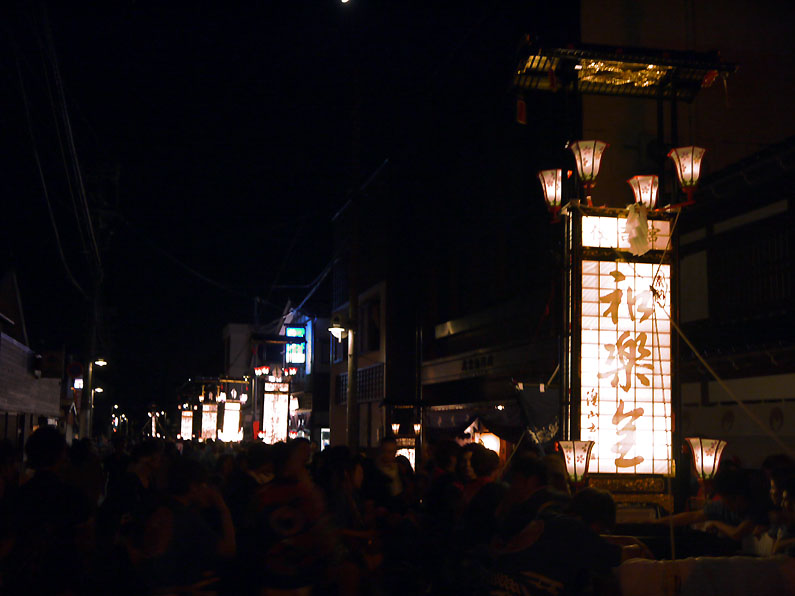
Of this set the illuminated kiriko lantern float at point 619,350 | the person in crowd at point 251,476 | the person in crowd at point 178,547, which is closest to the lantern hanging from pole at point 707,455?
the illuminated kiriko lantern float at point 619,350

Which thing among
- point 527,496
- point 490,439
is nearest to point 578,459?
point 527,496

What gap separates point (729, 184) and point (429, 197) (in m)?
18.3

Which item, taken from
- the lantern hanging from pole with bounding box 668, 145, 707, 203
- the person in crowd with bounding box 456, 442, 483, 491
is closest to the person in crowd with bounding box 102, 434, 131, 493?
the person in crowd with bounding box 456, 442, 483, 491

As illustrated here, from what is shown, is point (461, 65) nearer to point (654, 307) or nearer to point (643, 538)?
point (654, 307)

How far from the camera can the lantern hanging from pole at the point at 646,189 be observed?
1095cm

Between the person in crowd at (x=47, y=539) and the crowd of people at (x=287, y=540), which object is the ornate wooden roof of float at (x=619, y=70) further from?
the person in crowd at (x=47, y=539)

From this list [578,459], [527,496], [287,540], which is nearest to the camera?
[287,540]

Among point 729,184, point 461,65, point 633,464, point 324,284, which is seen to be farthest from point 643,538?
point 324,284

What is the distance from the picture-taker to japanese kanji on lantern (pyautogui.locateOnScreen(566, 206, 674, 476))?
10367 mm

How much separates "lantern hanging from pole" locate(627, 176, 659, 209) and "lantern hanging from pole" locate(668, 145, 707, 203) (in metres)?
0.37

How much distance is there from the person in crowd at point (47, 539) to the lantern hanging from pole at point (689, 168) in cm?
858

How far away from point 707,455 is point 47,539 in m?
7.79

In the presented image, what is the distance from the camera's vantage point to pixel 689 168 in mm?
11031

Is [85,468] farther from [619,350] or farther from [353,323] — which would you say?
[353,323]
